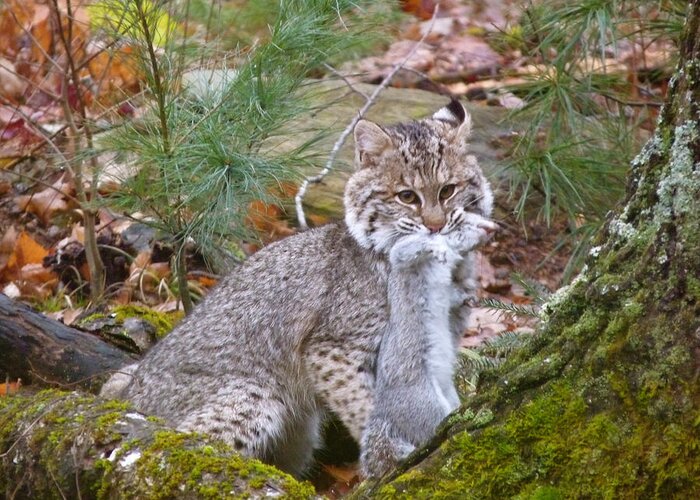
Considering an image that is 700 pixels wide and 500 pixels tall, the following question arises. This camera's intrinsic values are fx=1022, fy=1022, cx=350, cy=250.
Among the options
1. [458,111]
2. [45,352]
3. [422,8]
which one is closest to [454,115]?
[458,111]

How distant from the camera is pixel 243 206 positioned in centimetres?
556

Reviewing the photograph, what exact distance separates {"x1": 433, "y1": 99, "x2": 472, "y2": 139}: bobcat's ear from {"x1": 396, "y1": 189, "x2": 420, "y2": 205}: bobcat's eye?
18.3 inches

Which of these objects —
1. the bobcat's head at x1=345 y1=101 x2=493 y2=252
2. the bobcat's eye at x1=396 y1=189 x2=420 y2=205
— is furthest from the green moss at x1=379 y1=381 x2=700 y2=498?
the bobcat's eye at x1=396 y1=189 x2=420 y2=205

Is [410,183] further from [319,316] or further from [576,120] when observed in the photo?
[576,120]

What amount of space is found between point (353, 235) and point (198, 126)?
101 centimetres

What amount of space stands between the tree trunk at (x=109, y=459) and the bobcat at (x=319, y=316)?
84 centimetres

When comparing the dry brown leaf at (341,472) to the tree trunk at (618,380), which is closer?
the tree trunk at (618,380)

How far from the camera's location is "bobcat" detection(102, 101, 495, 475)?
5031mm

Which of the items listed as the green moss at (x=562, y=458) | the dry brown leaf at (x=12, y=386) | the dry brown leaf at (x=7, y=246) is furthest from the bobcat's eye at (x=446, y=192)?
the dry brown leaf at (x=7, y=246)

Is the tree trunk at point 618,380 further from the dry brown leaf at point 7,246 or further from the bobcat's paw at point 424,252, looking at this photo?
the dry brown leaf at point 7,246

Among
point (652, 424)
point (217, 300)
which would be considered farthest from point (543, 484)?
point (217, 300)

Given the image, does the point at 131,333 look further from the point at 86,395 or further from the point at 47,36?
the point at 47,36

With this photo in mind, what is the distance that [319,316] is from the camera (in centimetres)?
526

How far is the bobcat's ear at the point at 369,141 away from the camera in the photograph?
5387mm
